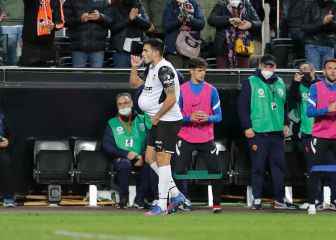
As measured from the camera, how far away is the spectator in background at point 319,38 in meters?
19.8

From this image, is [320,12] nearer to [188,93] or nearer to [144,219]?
[188,93]

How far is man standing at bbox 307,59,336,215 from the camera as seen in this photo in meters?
17.6

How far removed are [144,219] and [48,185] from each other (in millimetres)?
3860

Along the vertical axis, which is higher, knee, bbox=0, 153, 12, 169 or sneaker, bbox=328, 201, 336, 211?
knee, bbox=0, 153, 12, 169

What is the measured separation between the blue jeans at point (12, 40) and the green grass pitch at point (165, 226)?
3.57 metres

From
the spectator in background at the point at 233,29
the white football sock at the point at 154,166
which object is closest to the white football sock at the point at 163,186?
the white football sock at the point at 154,166

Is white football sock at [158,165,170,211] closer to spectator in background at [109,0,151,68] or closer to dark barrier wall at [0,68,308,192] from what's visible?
dark barrier wall at [0,68,308,192]

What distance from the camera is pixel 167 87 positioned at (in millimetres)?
16047

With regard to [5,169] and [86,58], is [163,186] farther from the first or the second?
[86,58]

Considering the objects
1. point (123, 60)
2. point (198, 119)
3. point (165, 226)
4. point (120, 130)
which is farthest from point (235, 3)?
point (165, 226)

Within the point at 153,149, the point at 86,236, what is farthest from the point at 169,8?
the point at 86,236

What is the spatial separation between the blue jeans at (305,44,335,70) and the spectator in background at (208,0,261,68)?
0.92 metres

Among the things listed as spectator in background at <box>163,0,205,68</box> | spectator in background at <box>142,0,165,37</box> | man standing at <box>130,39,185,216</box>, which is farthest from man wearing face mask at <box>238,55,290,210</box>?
spectator in background at <box>142,0,165,37</box>

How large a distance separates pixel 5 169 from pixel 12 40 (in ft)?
7.67
